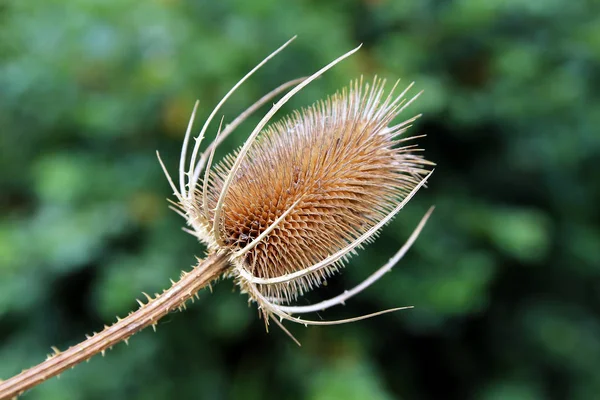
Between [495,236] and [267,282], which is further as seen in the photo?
[495,236]

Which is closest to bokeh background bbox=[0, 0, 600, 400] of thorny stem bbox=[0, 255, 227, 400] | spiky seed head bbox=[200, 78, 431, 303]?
spiky seed head bbox=[200, 78, 431, 303]

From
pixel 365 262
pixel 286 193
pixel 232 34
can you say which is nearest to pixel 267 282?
pixel 286 193

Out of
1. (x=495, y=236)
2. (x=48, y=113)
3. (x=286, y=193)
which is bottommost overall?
(x=495, y=236)

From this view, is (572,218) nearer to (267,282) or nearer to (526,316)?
(526,316)

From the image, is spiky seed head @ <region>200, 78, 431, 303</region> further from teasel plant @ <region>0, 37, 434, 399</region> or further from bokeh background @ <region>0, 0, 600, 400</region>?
bokeh background @ <region>0, 0, 600, 400</region>

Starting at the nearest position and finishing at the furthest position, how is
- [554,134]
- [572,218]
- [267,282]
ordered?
[267,282]
[554,134]
[572,218]

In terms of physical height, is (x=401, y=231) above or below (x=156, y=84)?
below

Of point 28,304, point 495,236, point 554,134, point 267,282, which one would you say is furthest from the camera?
point 554,134
